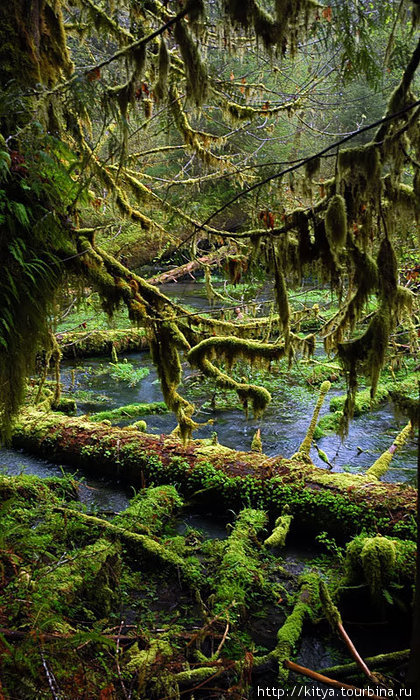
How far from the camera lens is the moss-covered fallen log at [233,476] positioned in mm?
5082

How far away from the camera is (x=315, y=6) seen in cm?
282

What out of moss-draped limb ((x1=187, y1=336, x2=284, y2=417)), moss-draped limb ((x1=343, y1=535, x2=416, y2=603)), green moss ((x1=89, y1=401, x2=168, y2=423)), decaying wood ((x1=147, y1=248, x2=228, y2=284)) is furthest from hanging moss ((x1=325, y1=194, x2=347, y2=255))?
green moss ((x1=89, y1=401, x2=168, y2=423))

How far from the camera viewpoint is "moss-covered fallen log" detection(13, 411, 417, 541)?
5082 mm

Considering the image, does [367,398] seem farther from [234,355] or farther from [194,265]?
[234,355]

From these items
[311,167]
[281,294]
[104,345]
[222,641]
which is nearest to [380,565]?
[222,641]

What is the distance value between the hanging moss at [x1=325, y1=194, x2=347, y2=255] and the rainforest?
12 millimetres

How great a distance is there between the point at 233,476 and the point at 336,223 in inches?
152

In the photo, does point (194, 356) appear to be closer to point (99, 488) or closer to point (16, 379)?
point (16, 379)

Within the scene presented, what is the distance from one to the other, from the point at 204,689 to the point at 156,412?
261 inches

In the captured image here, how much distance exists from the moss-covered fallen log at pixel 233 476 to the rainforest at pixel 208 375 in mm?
28

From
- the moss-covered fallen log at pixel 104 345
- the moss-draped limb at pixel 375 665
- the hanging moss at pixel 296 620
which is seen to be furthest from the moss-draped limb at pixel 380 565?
the moss-covered fallen log at pixel 104 345

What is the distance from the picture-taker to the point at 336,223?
2.88 m

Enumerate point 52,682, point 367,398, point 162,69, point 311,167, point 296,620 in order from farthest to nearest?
point 367,398 < point 296,620 < point 162,69 < point 311,167 < point 52,682

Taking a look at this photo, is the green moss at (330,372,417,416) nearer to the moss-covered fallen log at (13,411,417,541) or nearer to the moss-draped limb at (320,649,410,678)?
the moss-covered fallen log at (13,411,417,541)
